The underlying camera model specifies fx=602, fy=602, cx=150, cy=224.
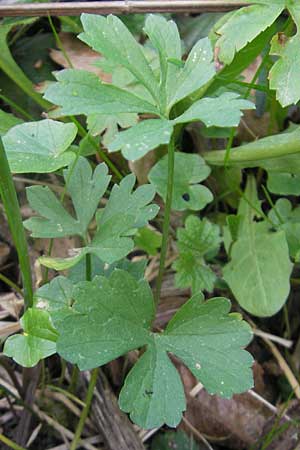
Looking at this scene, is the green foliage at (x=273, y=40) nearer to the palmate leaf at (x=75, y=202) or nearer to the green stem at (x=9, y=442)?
the palmate leaf at (x=75, y=202)

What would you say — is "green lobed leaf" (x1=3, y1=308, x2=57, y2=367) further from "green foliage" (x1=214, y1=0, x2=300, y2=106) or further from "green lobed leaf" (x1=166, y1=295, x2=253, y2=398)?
"green foliage" (x1=214, y1=0, x2=300, y2=106)

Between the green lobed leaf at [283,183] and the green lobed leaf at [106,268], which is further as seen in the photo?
the green lobed leaf at [283,183]

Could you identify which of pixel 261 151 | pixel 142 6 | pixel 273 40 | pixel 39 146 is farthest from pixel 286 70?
pixel 39 146

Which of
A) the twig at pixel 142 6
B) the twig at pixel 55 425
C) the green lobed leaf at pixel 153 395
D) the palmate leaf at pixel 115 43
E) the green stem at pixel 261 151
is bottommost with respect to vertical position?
the twig at pixel 55 425

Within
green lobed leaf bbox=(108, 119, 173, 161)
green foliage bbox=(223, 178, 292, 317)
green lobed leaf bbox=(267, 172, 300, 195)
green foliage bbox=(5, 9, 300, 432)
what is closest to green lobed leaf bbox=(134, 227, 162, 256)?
green foliage bbox=(5, 9, 300, 432)

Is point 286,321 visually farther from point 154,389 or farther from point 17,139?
point 17,139

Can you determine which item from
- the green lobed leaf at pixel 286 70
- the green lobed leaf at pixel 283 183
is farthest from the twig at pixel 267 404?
the green lobed leaf at pixel 286 70
